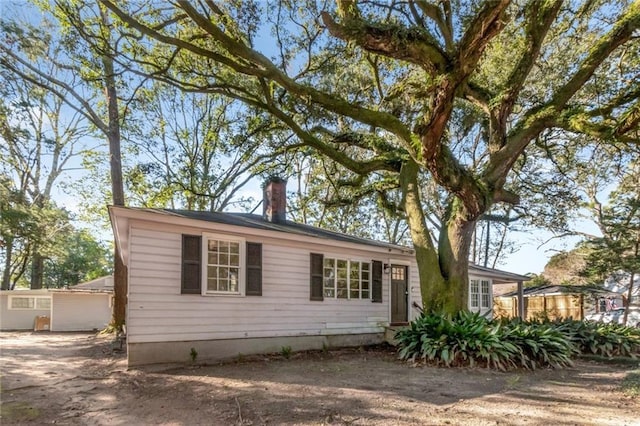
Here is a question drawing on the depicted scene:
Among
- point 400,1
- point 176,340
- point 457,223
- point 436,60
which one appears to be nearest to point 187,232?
point 176,340

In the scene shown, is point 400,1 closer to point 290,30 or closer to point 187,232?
point 290,30

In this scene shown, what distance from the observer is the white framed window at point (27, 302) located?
2042 centimetres

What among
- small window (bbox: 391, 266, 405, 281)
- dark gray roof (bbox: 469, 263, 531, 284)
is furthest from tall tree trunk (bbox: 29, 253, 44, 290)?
dark gray roof (bbox: 469, 263, 531, 284)

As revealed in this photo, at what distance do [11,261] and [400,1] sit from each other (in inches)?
1112

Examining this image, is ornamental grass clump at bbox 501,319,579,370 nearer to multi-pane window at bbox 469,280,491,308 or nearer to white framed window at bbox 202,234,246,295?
white framed window at bbox 202,234,246,295

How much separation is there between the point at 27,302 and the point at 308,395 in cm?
2149

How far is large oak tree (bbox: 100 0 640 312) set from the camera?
6.49 metres

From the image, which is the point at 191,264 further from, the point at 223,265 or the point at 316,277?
the point at 316,277

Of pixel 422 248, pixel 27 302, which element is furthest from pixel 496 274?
pixel 27 302

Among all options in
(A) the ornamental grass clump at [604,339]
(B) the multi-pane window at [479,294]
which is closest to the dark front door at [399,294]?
(B) the multi-pane window at [479,294]

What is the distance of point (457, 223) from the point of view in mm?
9320

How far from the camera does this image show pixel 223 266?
8133 mm

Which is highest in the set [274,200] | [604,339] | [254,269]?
[274,200]

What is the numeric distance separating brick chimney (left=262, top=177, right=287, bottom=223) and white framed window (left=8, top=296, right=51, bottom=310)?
16.5 metres
